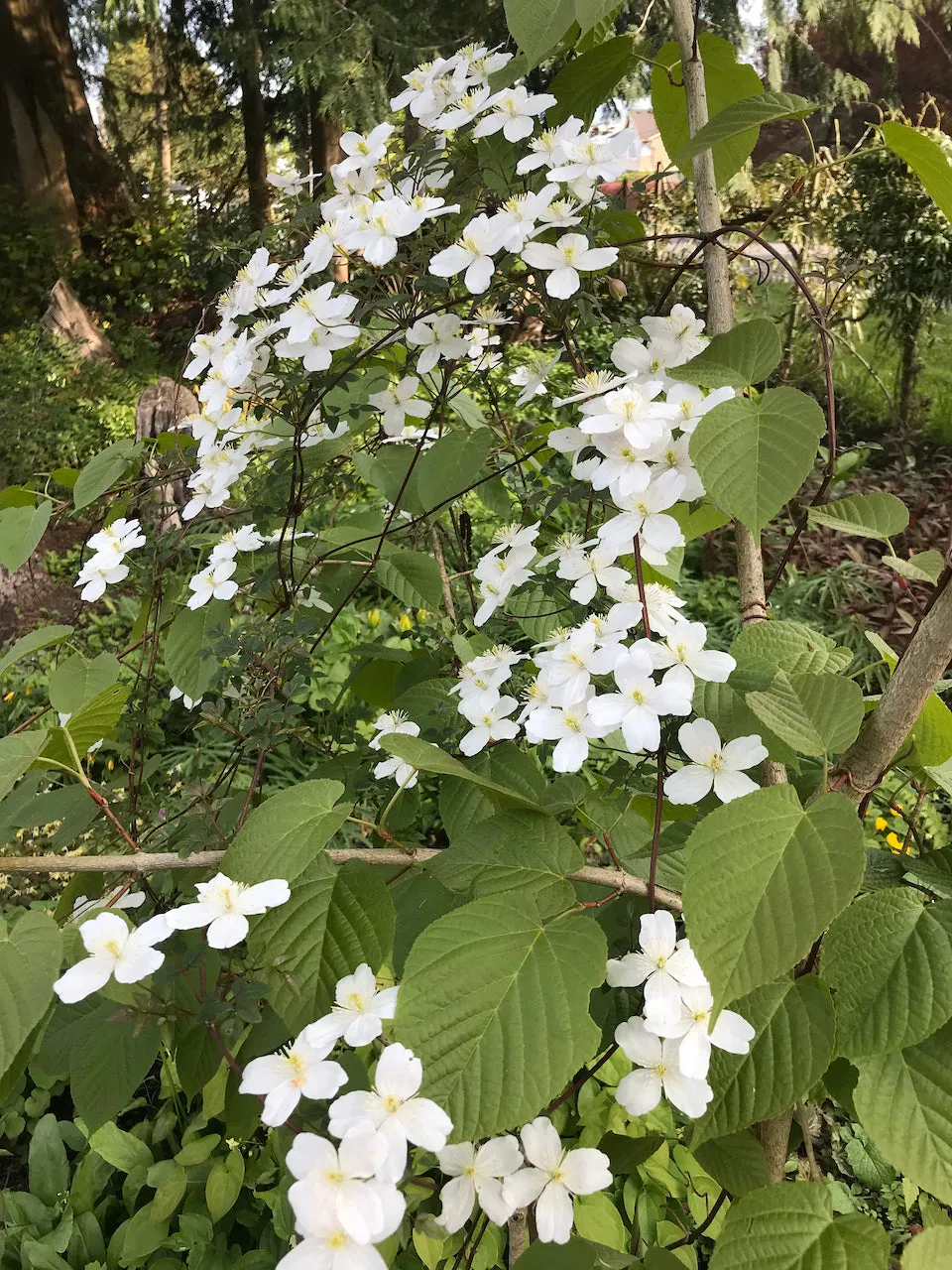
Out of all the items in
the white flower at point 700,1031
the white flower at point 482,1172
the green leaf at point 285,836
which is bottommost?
the white flower at point 482,1172

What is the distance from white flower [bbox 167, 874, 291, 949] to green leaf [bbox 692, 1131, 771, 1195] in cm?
37

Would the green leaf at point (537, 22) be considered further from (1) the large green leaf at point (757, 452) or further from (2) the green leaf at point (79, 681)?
(2) the green leaf at point (79, 681)

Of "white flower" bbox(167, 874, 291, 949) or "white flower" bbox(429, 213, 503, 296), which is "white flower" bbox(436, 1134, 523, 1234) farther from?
"white flower" bbox(429, 213, 503, 296)

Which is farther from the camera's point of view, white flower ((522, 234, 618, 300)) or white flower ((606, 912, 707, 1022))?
white flower ((522, 234, 618, 300))

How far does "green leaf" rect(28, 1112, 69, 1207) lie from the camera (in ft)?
4.13

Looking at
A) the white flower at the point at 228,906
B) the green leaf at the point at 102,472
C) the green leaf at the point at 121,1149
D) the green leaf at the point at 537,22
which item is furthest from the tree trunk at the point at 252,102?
the white flower at the point at 228,906

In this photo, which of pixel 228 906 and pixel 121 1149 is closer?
pixel 228 906

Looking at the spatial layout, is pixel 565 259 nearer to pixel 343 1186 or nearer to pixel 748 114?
pixel 748 114

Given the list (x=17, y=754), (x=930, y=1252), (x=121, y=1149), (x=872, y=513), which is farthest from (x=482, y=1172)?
(x=121, y=1149)

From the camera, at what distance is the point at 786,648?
599mm

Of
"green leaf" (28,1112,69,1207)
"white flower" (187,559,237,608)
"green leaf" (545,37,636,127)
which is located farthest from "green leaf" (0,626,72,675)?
"green leaf" (28,1112,69,1207)

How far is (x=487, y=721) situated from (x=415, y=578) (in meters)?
0.31

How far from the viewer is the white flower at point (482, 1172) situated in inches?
17.8

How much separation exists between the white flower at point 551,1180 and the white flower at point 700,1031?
0.29 ft
